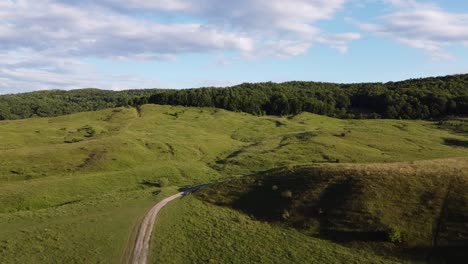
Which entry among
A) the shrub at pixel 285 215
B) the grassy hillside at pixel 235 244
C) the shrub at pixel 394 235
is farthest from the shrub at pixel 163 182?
the shrub at pixel 394 235

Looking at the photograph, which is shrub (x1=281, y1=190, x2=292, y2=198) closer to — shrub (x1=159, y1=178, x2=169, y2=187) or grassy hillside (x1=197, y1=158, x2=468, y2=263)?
grassy hillside (x1=197, y1=158, x2=468, y2=263)

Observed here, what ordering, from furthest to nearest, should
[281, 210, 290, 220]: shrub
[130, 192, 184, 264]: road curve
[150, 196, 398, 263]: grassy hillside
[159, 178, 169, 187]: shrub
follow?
[159, 178, 169, 187]: shrub, [281, 210, 290, 220]: shrub, [150, 196, 398, 263]: grassy hillside, [130, 192, 184, 264]: road curve

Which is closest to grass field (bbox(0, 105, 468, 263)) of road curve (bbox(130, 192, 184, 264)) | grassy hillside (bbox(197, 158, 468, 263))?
road curve (bbox(130, 192, 184, 264))

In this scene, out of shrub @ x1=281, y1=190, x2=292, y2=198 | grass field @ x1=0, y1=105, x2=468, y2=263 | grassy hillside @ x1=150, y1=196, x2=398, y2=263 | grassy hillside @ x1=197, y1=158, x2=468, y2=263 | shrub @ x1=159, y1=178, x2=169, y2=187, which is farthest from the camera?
shrub @ x1=159, y1=178, x2=169, y2=187

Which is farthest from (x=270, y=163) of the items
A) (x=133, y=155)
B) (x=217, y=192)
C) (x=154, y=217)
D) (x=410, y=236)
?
(x=410, y=236)

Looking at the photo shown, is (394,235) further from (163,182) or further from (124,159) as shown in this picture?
(124,159)

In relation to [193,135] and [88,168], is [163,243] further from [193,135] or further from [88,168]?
[193,135]

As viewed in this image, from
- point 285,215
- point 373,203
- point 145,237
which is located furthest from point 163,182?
point 373,203
